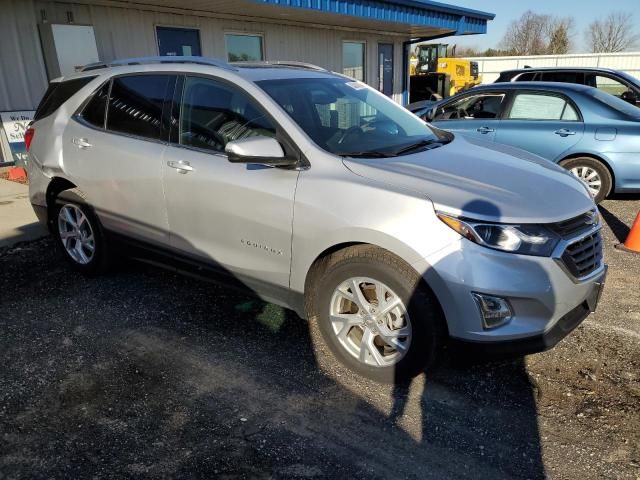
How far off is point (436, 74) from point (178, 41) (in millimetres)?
13766

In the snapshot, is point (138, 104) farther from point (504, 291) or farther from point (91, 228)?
point (504, 291)

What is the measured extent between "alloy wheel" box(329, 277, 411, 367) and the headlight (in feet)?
1.66

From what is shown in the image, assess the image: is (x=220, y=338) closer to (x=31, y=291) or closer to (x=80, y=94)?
(x=31, y=291)

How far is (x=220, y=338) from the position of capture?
3551mm

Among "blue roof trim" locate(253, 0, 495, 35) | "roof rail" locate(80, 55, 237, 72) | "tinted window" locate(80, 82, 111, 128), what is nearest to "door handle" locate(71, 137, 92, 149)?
"tinted window" locate(80, 82, 111, 128)

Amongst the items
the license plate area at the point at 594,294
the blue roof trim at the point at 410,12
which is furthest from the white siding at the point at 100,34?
the license plate area at the point at 594,294

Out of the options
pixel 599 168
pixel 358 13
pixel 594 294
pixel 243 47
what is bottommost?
pixel 599 168

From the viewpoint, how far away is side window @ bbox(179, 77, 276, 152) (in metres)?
3.33

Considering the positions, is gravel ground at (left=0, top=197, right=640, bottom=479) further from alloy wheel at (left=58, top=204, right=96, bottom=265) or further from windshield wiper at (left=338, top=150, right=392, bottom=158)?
windshield wiper at (left=338, top=150, right=392, bottom=158)

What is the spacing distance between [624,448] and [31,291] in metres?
4.43

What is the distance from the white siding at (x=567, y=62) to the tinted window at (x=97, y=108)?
115ft

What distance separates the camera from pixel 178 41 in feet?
33.5

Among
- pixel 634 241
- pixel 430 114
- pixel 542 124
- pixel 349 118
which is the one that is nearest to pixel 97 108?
pixel 349 118

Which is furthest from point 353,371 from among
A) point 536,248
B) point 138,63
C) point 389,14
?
point 389,14
